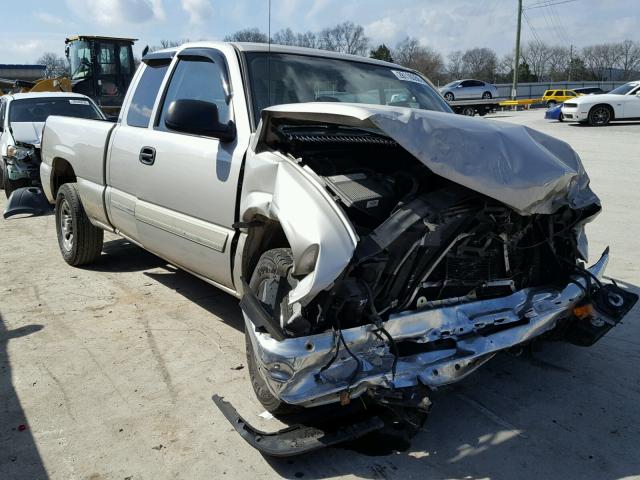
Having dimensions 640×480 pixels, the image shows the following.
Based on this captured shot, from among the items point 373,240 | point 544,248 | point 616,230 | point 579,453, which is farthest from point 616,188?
Answer: point 373,240

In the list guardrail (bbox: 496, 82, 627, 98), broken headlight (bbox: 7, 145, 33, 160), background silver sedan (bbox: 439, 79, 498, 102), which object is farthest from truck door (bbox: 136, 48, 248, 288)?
guardrail (bbox: 496, 82, 627, 98)

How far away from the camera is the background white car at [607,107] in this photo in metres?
20.2

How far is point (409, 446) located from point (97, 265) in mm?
4400

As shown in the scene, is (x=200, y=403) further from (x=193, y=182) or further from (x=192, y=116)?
(x=192, y=116)

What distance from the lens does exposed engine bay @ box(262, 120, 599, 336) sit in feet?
8.47

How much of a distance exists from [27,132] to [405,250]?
939 cm

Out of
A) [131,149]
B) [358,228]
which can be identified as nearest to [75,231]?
[131,149]

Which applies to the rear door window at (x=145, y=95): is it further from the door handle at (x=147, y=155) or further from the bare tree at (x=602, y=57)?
the bare tree at (x=602, y=57)

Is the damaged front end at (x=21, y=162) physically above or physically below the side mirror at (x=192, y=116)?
below

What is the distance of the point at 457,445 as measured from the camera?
2.92 metres

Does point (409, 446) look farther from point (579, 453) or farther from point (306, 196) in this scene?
point (306, 196)

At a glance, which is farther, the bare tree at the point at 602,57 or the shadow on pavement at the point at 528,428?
the bare tree at the point at 602,57

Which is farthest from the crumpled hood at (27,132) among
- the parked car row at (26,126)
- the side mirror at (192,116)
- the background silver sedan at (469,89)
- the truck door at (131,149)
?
the background silver sedan at (469,89)

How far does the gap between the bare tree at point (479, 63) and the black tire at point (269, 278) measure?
66.6 metres
